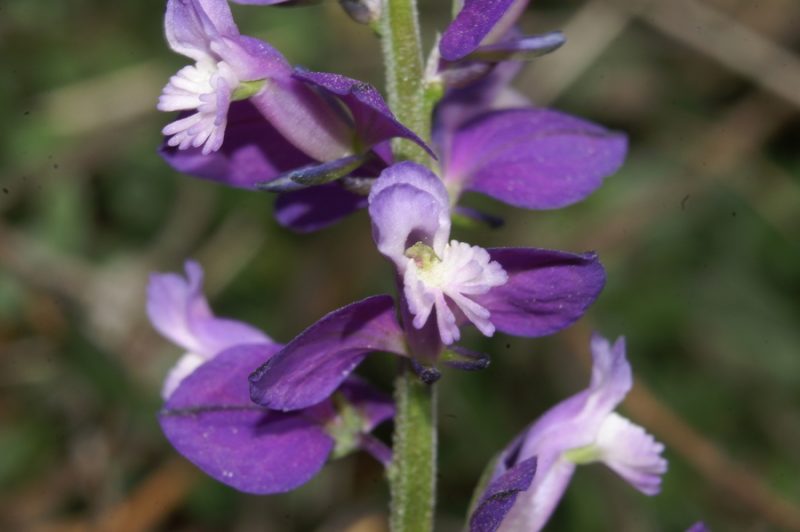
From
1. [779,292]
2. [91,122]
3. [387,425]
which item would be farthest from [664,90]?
[91,122]

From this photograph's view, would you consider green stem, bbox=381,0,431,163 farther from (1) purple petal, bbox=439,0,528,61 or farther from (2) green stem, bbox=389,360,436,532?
(2) green stem, bbox=389,360,436,532

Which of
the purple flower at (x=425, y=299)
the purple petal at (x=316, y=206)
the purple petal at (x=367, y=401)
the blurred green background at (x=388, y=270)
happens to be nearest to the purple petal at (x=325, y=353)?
the purple flower at (x=425, y=299)

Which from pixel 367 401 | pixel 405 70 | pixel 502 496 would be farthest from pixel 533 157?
pixel 502 496

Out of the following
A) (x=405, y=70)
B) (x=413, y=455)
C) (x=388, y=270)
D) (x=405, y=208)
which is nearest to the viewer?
(x=405, y=208)

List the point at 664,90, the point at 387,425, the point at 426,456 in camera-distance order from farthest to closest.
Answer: the point at 664,90 → the point at 387,425 → the point at 426,456

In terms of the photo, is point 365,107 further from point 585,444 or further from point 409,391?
point 585,444

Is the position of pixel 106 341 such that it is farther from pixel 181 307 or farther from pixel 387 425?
pixel 181 307
